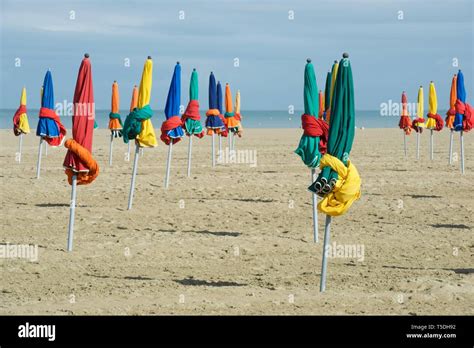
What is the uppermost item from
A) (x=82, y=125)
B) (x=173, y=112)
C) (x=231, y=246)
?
(x=173, y=112)

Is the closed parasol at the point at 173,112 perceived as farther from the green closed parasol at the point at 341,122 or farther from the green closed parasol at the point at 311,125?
the green closed parasol at the point at 341,122

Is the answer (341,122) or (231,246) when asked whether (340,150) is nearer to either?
(341,122)

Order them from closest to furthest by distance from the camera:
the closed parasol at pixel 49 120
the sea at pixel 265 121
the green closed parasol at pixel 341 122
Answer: the green closed parasol at pixel 341 122 → the closed parasol at pixel 49 120 → the sea at pixel 265 121

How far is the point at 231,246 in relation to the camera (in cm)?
1357

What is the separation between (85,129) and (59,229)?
3103 millimetres

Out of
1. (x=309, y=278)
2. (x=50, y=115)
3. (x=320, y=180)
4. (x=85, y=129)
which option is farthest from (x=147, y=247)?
(x=50, y=115)

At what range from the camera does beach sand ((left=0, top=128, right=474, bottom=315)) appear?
10.1 metres

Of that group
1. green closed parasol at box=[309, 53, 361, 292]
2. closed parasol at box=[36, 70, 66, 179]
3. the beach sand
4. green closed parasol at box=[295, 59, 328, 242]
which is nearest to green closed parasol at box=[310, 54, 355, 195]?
green closed parasol at box=[309, 53, 361, 292]

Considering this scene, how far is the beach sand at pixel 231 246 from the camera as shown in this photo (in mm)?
10078

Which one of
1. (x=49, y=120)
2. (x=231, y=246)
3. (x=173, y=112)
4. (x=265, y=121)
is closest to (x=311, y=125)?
(x=231, y=246)

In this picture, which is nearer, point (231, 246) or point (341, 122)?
point (341, 122)

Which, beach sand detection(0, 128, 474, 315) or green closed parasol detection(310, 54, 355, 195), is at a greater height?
green closed parasol detection(310, 54, 355, 195)

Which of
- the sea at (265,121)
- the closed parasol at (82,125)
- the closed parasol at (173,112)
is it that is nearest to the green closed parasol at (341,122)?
the closed parasol at (82,125)

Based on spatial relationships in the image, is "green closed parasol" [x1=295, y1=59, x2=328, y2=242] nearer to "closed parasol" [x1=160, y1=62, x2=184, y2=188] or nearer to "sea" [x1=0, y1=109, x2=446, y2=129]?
"closed parasol" [x1=160, y1=62, x2=184, y2=188]
